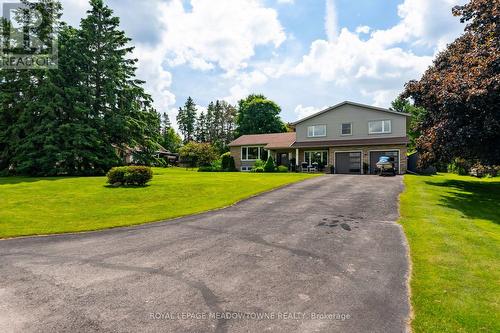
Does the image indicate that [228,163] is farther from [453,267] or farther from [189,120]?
[189,120]

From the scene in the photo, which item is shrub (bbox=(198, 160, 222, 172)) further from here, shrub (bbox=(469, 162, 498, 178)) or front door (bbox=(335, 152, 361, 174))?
shrub (bbox=(469, 162, 498, 178))

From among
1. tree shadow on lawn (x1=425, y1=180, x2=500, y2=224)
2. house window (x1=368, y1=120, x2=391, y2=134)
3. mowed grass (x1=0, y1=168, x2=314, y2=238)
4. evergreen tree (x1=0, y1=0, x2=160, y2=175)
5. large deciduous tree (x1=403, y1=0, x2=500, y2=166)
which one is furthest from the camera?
house window (x1=368, y1=120, x2=391, y2=134)

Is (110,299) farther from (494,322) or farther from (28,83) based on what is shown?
(28,83)

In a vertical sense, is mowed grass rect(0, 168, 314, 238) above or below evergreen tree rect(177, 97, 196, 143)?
below

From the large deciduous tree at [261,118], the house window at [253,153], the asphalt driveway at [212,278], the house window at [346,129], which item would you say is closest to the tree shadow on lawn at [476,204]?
the asphalt driveway at [212,278]

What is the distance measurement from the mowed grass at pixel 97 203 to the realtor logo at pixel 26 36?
1697cm

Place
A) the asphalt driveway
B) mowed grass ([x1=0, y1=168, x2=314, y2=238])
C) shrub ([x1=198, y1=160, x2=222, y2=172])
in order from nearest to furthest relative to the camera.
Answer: the asphalt driveway → mowed grass ([x1=0, y1=168, x2=314, y2=238]) → shrub ([x1=198, y1=160, x2=222, y2=172])

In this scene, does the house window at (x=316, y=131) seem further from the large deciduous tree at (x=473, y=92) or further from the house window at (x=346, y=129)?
the large deciduous tree at (x=473, y=92)

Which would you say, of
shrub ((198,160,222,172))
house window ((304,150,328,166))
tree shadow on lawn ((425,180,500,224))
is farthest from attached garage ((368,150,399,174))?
shrub ((198,160,222,172))

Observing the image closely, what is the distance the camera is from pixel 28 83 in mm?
28469

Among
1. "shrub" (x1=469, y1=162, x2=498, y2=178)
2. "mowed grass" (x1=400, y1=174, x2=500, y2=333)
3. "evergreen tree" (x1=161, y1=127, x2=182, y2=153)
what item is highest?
"evergreen tree" (x1=161, y1=127, x2=182, y2=153)

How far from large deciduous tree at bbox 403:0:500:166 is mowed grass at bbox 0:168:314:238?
1019cm

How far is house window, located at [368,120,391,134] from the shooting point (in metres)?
32.2

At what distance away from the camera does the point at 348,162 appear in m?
33.3
